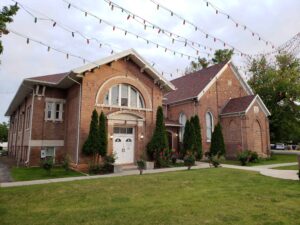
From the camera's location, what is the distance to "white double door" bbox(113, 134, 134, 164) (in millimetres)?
18344

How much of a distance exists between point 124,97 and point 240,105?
11967mm

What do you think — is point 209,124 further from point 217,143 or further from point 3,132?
point 3,132

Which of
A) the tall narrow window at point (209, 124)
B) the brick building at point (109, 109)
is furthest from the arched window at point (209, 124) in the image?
the brick building at point (109, 109)

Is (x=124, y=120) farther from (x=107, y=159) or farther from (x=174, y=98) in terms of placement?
(x=174, y=98)

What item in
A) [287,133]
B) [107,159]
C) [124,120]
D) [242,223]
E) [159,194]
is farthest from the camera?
[287,133]

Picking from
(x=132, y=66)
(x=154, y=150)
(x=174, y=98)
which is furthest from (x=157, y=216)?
(x=174, y=98)

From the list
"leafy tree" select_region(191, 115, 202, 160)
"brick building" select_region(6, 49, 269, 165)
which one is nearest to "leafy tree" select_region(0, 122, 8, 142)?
"brick building" select_region(6, 49, 269, 165)

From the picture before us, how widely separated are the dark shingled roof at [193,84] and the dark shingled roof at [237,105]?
10.9ft

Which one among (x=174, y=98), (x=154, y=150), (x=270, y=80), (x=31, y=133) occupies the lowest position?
(x=154, y=150)

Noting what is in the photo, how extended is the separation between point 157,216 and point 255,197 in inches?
141

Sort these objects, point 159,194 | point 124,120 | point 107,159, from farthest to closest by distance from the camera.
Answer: point 124,120, point 107,159, point 159,194

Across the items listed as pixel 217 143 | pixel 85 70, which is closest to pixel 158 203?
pixel 85 70

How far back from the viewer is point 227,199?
7.57 m

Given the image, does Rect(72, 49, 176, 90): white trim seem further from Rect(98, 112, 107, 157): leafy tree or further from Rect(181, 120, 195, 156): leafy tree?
Rect(181, 120, 195, 156): leafy tree
